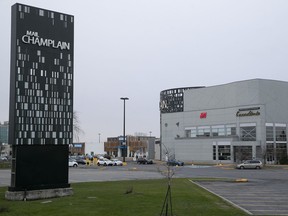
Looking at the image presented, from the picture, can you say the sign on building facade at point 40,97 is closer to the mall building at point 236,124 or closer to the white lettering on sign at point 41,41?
the white lettering on sign at point 41,41

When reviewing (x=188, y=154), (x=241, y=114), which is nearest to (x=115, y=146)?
(x=188, y=154)

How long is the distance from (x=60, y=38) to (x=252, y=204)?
13.2 m

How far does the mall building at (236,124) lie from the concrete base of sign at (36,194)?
58667 mm

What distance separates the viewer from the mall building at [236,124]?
80.1 m

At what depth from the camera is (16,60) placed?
20641mm

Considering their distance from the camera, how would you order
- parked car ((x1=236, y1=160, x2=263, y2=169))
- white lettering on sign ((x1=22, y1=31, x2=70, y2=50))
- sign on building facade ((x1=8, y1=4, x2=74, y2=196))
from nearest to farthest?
sign on building facade ((x1=8, y1=4, x2=74, y2=196)), white lettering on sign ((x1=22, y1=31, x2=70, y2=50)), parked car ((x1=236, y1=160, x2=263, y2=169))

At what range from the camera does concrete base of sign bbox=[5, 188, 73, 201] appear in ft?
64.5

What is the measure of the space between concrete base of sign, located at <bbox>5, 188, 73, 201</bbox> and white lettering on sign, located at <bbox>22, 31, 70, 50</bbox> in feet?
25.0

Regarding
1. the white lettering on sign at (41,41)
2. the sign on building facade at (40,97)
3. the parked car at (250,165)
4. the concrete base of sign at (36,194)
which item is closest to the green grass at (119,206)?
the concrete base of sign at (36,194)

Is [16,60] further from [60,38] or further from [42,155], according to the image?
[42,155]

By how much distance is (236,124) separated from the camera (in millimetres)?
84812

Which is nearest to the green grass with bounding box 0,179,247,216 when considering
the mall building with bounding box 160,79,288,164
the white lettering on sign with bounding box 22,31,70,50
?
the white lettering on sign with bounding box 22,31,70,50

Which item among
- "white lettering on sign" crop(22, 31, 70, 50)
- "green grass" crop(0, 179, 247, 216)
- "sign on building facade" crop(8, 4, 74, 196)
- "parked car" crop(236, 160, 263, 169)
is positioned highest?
"white lettering on sign" crop(22, 31, 70, 50)

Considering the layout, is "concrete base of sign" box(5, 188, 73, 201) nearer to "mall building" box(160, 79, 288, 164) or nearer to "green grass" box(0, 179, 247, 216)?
"green grass" box(0, 179, 247, 216)
